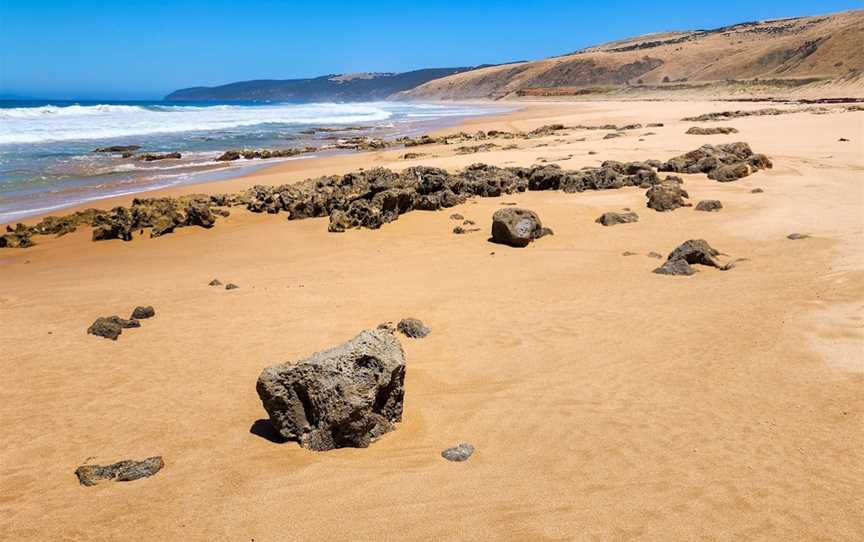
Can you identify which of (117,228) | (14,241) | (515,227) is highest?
(515,227)

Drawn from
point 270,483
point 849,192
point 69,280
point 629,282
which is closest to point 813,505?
point 270,483

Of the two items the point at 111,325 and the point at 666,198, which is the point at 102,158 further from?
the point at 666,198

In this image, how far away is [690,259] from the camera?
8.27 m

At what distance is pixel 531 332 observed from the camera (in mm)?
6387

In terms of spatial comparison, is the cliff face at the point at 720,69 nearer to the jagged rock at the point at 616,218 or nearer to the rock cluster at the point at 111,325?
the jagged rock at the point at 616,218

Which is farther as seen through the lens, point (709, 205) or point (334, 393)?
point (709, 205)

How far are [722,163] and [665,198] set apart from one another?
14.3 ft

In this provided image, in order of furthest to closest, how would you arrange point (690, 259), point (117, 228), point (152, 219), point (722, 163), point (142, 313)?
point (722, 163) < point (152, 219) < point (117, 228) < point (690, 259) < point (142, 313)

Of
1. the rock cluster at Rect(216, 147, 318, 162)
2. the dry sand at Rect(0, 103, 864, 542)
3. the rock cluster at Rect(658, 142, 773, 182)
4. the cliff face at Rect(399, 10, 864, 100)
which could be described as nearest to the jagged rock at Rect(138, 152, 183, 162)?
the rock cluster at Rect(216, 147, 318, 162)

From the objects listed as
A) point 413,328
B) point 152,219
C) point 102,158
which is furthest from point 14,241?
point 102,158

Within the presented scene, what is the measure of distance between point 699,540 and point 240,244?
9607 mm

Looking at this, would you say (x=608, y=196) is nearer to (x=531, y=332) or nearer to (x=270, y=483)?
(x=531, y=332)

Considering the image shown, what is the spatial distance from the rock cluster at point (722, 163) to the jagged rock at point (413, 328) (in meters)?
10.3

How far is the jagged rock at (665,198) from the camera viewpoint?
460 inches
